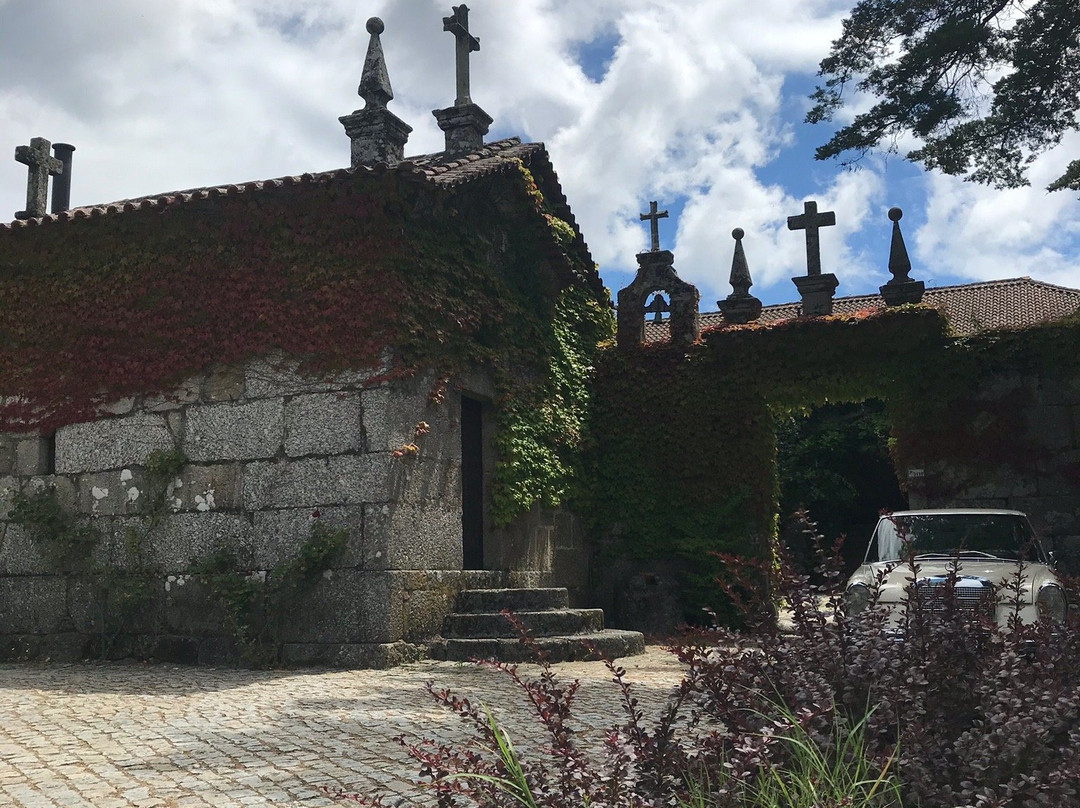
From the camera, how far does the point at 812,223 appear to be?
14336mm

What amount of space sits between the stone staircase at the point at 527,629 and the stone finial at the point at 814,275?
576 cm

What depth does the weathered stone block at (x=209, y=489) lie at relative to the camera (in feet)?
30.9

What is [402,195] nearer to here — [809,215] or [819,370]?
[819,370]

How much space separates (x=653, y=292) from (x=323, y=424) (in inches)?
240

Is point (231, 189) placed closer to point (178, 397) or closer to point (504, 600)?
point (178, 397)

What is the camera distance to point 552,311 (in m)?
12.9

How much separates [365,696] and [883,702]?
4.32 m

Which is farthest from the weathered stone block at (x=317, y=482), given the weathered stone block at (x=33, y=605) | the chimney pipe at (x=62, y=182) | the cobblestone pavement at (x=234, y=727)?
the chimney pipe at (x=62, y=182)

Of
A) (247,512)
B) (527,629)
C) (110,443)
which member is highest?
(110,443)

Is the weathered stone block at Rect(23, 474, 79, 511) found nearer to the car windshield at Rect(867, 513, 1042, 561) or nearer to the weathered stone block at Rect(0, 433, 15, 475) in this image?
the weathered stone block at Rect(0, 433, 15, 475)

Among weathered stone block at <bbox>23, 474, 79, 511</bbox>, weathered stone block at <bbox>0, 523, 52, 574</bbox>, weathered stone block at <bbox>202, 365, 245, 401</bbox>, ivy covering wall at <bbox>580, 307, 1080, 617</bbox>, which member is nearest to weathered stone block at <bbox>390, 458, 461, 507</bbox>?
weathered stone block at <bbox>202, 365, 245, 401</bbox>

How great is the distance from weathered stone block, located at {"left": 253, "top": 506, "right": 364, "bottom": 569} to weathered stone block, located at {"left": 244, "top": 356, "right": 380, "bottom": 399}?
1106mm

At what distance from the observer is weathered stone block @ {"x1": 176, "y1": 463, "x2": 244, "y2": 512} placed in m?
9.41

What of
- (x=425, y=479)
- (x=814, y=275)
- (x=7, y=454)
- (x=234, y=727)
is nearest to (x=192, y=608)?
(x=425, y=479)
